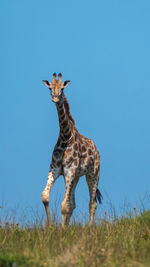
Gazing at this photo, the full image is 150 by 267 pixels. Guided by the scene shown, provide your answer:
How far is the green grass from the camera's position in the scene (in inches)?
287

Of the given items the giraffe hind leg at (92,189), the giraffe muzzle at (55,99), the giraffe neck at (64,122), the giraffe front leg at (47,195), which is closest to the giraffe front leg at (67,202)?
the giraffe front leg at (47,195)

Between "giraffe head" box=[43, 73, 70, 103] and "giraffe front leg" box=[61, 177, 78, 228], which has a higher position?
"giraffe head" box=[43, 73, 70, 103]

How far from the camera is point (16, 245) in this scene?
9.65m

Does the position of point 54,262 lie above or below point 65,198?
below

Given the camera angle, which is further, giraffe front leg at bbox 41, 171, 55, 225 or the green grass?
giraffe front leg at bbox 41, 171, 55, 225

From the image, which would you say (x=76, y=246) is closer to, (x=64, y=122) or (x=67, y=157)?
(x=67, y=157)

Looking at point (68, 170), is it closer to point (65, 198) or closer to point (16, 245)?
point (65, 198)

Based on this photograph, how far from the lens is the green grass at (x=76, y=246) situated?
23.9 ft

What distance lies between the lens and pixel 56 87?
12047 mm

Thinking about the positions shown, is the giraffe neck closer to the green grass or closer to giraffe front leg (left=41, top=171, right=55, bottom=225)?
giraffe front leg (left=41, top=171, right=55, bottom=225)

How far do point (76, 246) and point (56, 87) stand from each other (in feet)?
17.4

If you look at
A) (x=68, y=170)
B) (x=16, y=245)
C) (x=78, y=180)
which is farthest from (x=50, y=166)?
(x=16, y=245)

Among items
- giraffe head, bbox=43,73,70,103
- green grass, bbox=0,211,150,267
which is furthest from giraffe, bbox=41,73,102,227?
green grass, bbox=0,211,150,267

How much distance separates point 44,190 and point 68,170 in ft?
2.91
